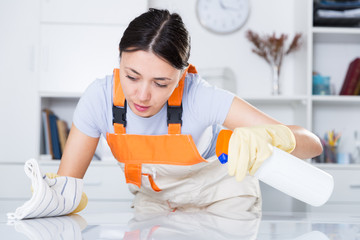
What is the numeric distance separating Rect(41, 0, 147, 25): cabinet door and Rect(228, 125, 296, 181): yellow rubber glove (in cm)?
183

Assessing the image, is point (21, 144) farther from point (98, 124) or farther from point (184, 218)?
point (184, 218)

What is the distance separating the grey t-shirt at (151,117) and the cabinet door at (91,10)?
1.38 m

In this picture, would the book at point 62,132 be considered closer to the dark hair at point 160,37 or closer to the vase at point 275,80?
the vase at point 275,80

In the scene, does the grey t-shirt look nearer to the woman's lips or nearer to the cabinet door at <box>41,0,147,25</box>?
the woman's lips

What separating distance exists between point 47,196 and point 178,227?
34 cm

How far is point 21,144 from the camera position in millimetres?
2623

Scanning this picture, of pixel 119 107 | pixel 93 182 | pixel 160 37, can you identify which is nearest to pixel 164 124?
pixel 119 107

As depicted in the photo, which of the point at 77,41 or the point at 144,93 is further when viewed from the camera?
the point at 77,41

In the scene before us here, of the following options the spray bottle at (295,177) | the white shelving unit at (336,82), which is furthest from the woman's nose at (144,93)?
the white shelving unit at (336,82)

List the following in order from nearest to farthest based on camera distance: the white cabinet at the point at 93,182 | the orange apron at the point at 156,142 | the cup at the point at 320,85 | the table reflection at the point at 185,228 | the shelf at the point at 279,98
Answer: the table reflection at the point at 185,228, the orange apron at the point at 156,142, the white cabinet at the point at 93,182, the shelf at the point at 279,98, the cup at the point at 320,85

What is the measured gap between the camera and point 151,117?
137cm

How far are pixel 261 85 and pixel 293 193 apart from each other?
85.3 inches

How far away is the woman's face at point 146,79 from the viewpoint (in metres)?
1.18

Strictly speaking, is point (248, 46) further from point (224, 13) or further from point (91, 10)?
point (91, 10)
